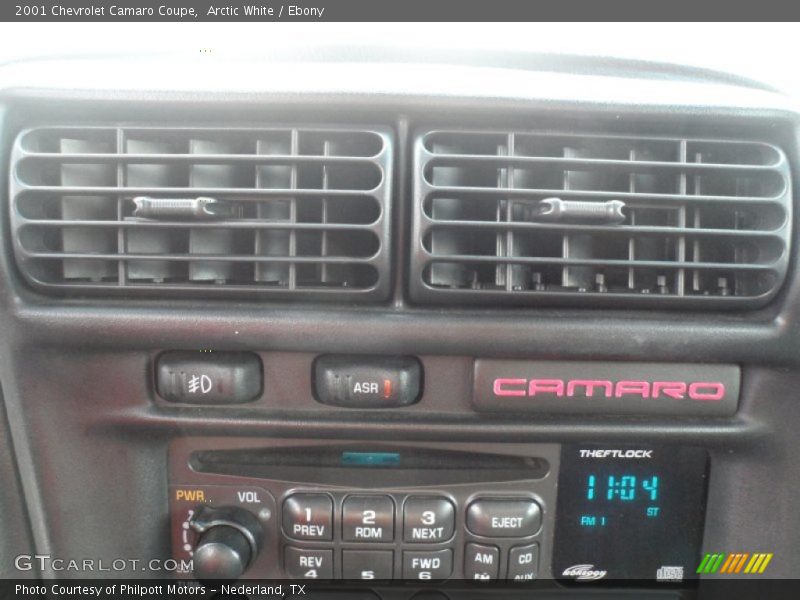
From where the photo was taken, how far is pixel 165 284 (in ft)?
3.34

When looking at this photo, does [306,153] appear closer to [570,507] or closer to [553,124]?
[553,124]

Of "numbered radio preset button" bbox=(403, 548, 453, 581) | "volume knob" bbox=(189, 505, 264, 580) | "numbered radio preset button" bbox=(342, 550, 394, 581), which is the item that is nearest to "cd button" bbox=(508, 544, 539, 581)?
"numbered radio preset button" bbox=(403, 548, 453, 581)

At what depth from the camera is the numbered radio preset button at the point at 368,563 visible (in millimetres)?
1103

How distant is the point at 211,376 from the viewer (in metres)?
1.04

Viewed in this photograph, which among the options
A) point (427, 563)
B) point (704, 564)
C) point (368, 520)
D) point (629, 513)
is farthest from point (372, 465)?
point (704, 564)

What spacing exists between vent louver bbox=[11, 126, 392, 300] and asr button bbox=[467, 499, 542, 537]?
41 cm

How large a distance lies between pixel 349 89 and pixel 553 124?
31cm

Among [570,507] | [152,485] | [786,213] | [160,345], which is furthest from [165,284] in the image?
[786,213]

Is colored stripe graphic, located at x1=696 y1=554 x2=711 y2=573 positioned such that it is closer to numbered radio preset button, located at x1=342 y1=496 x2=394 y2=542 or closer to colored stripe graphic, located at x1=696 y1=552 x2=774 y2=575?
colored stripe graphic, located at x1=696 y1=552 x2=774 y2=575

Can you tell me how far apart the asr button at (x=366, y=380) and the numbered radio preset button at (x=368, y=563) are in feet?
0.87

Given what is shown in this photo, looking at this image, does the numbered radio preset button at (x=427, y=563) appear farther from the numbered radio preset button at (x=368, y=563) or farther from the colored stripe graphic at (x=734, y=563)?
the colored stripe graphic at (x=734, y=563)

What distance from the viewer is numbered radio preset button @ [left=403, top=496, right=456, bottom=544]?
1099 millimetres

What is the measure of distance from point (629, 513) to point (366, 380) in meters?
0.52

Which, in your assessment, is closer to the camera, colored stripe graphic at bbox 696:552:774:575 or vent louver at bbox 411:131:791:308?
vent louver at bbox 411:131:791:308
